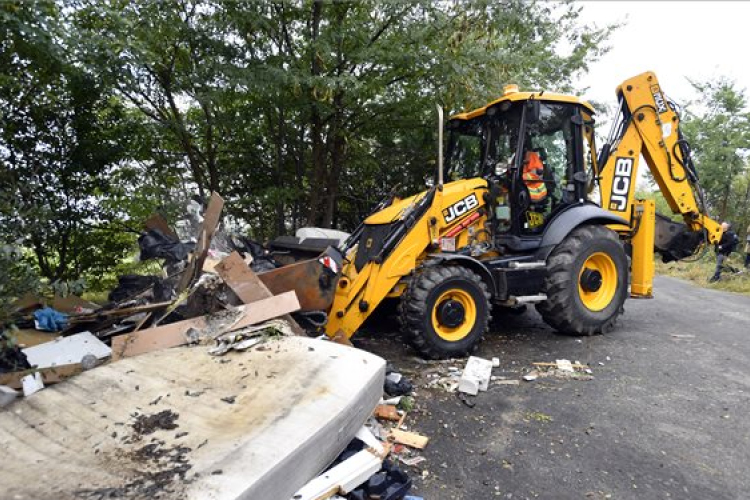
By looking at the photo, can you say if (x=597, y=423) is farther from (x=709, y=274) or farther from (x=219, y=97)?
(x=709, y=274)

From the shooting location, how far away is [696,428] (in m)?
3.40

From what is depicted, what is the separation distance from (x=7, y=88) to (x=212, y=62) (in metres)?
2.14

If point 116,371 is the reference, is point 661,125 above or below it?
above

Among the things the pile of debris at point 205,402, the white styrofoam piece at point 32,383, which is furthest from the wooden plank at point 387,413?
the white styrofoam piece at point 32,383

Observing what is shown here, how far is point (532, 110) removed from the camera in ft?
16.8

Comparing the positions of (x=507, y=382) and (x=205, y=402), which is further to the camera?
(x=507, y=382)

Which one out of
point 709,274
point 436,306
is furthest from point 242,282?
point 709,274

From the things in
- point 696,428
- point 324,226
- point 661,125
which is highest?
point 661,125

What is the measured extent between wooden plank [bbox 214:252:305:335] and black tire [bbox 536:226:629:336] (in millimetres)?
2893

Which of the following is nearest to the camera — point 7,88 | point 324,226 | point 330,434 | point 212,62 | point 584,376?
point 330,434

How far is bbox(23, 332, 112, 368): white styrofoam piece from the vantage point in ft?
11.7

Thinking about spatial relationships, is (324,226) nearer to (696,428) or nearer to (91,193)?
(91,193)

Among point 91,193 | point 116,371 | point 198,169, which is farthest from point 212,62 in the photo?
point 116,371

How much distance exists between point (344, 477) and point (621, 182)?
530cm
